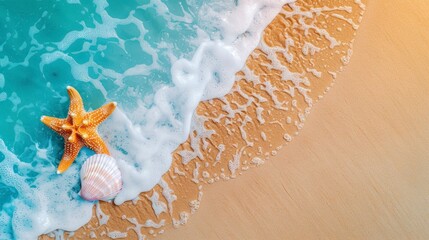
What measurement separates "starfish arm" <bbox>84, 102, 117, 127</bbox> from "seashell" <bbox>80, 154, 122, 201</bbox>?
0.75 ft

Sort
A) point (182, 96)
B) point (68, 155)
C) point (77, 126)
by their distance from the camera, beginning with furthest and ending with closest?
point (182, 96) → point (68, 155) → point (77, 126)

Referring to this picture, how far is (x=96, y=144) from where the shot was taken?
232 centimetres

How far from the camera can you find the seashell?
2293 millimetres

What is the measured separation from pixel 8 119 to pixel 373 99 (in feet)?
8.17

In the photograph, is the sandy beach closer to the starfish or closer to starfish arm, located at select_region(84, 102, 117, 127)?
the starfish

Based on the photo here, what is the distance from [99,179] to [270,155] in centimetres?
111

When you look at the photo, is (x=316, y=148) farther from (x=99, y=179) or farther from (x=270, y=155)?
(x=99, y=179)

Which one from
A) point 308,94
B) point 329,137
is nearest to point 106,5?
point 308,94

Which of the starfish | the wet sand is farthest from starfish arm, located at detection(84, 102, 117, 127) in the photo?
the wet sand

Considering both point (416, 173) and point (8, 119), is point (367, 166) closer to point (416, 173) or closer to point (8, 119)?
point (416, 173)

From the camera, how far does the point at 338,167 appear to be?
7.86ft

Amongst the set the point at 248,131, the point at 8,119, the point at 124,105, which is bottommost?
the point at 8,119

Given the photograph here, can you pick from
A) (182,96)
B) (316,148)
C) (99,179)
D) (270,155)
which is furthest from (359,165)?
(99,179)

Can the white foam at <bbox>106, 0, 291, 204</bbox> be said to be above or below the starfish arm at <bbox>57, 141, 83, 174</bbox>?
above
